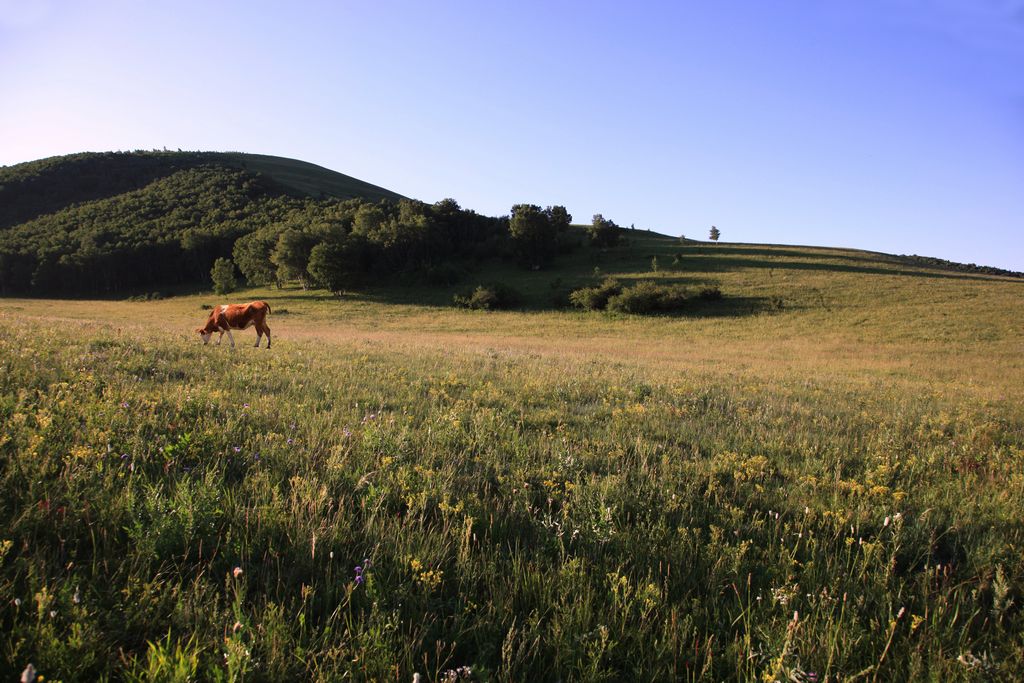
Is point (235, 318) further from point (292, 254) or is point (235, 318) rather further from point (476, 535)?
point (292, 254)

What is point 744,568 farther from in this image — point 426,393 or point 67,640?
point 426,393

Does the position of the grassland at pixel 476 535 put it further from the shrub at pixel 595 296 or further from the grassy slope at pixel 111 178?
the grassy slope at pixel 111 178

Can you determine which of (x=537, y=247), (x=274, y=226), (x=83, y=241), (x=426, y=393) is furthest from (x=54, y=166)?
(x=426, y=393)

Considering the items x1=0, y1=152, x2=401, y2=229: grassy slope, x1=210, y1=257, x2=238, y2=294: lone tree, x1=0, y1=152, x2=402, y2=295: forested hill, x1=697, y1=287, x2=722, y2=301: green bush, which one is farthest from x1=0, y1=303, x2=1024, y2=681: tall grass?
x1=0, y1=152, x2=401, y2=229: grassy slope

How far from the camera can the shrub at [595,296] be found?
48250mm

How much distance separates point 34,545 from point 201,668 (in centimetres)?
159

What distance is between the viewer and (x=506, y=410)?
723cm

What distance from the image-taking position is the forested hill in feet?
253

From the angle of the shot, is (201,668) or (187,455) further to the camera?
(187,455)

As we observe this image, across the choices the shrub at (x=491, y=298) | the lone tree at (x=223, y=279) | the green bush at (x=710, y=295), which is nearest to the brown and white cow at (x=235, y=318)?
the shrub at (x=491, y=298)

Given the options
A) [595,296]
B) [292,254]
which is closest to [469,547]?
[595,296]

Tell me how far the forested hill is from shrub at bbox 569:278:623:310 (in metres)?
Result: 65.5

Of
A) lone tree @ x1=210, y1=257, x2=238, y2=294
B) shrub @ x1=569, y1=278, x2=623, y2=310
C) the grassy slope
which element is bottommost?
shrub @ x1=569, y1=278, x2=623, y2=310

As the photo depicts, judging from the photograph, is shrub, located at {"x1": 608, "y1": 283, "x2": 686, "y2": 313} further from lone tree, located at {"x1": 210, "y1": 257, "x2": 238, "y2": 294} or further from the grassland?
lone tree, located at {"x1": 210, "y1": 257, "x2": 238, "y2": 294}
